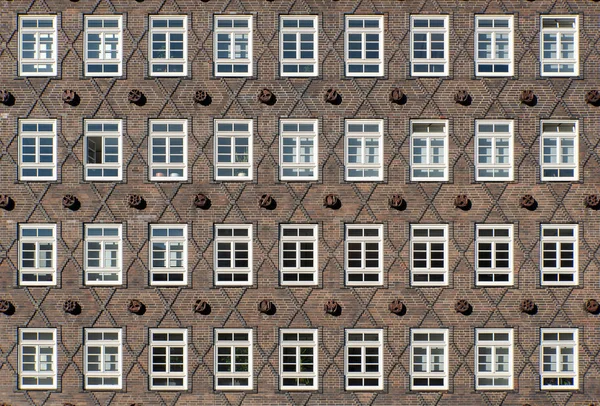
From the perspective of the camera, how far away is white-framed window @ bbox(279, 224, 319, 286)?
18.3 m

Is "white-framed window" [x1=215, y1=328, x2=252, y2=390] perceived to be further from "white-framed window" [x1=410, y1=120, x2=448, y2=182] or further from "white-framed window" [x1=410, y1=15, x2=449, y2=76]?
"white-framed window" [x1=410, y1=15, x2=449, y2=76]

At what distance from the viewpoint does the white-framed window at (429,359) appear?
59.8 ft

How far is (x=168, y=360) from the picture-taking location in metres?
18.2

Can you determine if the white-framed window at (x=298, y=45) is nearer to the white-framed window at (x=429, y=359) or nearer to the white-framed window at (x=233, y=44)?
the white-framed window at (x=233, y=44)

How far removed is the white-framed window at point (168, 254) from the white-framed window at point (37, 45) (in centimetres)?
602

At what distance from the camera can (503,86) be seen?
18500mm

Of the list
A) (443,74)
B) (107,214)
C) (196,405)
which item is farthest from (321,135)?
(196,405)

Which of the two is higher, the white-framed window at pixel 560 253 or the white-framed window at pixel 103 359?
the white-framed window at pixel 560 253

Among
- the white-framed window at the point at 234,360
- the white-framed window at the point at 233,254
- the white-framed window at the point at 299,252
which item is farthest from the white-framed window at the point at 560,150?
the white-framed window at the point at 234,360

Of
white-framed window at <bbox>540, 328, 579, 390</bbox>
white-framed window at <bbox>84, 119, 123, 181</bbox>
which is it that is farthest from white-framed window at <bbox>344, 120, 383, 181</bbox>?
white-framed window at <bbox>540, 328, 579, 390</bbox>

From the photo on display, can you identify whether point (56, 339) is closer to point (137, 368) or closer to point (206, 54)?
point (137, 368)

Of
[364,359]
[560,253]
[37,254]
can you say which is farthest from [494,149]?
[37,254]

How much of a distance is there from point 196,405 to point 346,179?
8228 mm

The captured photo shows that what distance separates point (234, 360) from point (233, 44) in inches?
383
